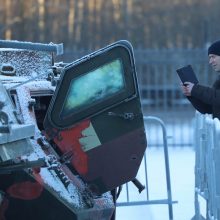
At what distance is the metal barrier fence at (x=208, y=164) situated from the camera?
595 cm

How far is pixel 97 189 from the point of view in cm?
548

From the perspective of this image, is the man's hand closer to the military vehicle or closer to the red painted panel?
the military vehicle

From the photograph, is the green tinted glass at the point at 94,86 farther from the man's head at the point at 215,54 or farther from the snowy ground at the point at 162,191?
the snowy ground at the point at 162,191

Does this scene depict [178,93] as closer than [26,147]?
No

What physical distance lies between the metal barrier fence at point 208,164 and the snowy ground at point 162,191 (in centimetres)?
105

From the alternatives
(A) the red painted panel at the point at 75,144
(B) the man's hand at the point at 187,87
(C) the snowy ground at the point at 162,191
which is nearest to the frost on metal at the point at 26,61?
(A) the red painted panel at the point at 75,144

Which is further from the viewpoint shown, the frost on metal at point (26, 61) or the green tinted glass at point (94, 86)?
the frost on metal at point (26, 61)

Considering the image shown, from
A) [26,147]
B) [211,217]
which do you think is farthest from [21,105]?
[211,217]

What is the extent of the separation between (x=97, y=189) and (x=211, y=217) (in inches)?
49.6

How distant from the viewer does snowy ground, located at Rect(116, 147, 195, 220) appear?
27.5 feet

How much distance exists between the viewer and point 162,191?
955 cm

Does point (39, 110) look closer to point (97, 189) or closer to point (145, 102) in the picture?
point (97, 189)

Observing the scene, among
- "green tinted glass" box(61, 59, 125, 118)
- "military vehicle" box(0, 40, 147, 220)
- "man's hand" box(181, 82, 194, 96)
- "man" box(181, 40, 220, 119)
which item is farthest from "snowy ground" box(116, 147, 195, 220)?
"green tinted glass" box(61, 59, 125, 118)

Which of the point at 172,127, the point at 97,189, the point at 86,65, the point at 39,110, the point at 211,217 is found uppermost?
the point at 86,65
